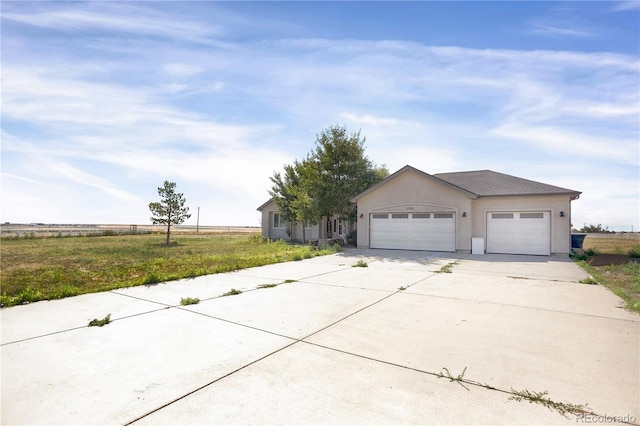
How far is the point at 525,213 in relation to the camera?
16.0m

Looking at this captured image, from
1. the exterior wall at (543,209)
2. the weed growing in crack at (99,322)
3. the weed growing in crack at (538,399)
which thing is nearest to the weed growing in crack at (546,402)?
the weed growing in crack at (538,399)

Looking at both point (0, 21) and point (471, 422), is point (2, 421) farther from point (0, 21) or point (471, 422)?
point (0, 21)

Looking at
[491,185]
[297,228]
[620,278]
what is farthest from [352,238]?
[620,278]

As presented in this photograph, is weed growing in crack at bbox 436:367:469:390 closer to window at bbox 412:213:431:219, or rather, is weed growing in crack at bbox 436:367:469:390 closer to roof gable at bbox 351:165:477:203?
roof gable at bbox 351:165:477:203

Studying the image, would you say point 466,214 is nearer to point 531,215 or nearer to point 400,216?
point 531,215

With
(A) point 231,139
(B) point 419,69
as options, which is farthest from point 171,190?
(B) point 419,69

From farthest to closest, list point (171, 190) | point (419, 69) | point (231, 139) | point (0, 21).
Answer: point (171, 190) → point (231, 139) → point (419, 69) → point (0, 21)

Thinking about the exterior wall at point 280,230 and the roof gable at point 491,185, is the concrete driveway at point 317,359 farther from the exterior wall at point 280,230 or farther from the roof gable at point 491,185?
the exterior wall at point 280,230

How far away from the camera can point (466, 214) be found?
16625mm

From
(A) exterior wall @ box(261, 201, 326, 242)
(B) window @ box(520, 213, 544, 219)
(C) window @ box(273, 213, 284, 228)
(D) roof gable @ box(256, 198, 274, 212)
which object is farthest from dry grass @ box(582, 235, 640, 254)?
(D) roof gable @ box(256, 198, 274, 212)

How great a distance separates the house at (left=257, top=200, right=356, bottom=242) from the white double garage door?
4.91m

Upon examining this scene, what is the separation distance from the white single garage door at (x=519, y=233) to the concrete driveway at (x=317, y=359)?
401 inches

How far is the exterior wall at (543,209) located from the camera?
596 inches

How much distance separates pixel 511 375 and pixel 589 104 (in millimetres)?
12721
